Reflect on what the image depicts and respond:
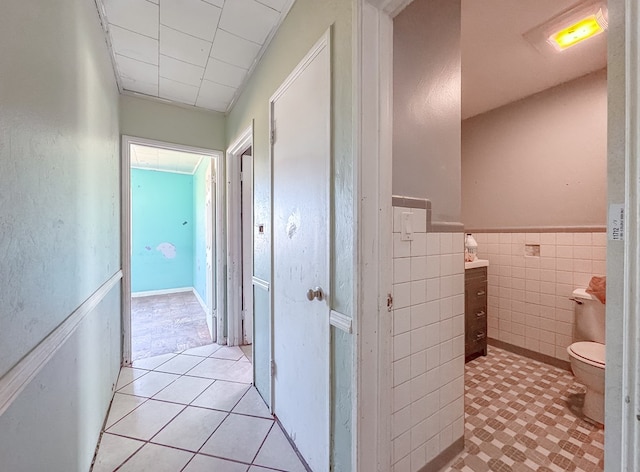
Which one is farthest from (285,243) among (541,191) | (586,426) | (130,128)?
(541,191)

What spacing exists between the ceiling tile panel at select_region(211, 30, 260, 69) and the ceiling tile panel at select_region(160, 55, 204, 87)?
28cm

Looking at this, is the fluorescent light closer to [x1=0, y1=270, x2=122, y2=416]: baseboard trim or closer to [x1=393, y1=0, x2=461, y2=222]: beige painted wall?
[x1=393, y1=0, x2=461, y2=222]: beige painted wall

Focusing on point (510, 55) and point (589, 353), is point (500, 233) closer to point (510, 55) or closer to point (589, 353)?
point (589, 353)

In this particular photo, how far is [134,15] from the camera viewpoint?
5.15ft

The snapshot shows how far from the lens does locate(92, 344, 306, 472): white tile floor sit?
1.42m

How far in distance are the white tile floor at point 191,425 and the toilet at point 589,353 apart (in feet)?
6.13

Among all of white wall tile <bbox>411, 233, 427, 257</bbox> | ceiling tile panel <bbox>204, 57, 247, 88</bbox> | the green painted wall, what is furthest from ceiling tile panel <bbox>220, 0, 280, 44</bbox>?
white wall tile <bbox>411, 233, 427, 257</bbox>

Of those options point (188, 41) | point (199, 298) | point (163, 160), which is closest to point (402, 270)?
point (188, 41)

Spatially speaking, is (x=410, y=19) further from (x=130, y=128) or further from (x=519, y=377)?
(x=519, y=377)

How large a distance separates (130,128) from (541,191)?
12.9 feet

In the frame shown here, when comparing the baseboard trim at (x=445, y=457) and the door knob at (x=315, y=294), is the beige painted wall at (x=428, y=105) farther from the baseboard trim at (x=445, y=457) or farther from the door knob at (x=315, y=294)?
the baseboard trim at (x=445, y=457)

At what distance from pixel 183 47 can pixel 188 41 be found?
9cm

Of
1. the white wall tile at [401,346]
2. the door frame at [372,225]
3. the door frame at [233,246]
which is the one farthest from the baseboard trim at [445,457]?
the door frame at [233,246]

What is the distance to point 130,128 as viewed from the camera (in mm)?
2469
